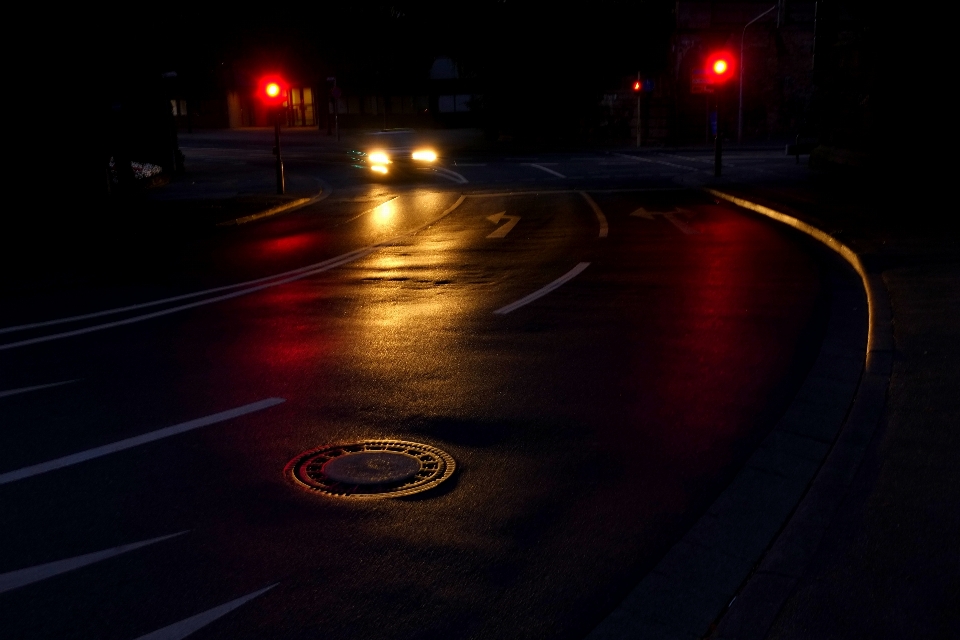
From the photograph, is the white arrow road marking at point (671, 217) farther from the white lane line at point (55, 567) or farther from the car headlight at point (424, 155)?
the car headlight at point (424, 155)

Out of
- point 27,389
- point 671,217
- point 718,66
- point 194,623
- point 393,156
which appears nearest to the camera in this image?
point 194,623

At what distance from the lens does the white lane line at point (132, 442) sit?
588cm

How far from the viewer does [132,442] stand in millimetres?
6410

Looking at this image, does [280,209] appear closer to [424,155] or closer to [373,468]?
[373,468]

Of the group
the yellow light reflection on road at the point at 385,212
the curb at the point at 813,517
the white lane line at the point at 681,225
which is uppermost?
the curb at the point at 813,517

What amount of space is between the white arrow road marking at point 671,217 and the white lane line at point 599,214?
2.41ft

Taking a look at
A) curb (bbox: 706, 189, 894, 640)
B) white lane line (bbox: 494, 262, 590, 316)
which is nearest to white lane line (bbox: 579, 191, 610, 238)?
white lane line (bbox: 494, 262, 590, 316)

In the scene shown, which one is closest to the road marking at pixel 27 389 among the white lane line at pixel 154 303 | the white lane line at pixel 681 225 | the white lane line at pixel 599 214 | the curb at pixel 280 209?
the white lane line at pixel 154 303

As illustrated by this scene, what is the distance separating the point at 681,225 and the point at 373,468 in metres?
13.4

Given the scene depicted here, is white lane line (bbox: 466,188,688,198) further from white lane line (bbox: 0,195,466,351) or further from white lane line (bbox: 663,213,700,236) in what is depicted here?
white lane line (bbox: 0,195,466,351)

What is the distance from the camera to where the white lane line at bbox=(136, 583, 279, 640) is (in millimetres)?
4008

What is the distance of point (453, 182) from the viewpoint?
3055cm

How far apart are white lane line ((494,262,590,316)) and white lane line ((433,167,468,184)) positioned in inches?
691

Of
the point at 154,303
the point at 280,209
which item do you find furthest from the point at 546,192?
the point at 154,303
